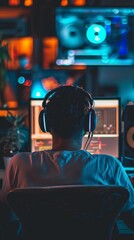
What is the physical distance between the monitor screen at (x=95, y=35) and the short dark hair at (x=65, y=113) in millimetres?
3183

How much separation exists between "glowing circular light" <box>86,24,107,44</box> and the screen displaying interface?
2.31m

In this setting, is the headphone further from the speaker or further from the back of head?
the speaker

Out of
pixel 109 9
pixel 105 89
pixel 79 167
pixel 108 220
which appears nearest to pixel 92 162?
pixel 79 167

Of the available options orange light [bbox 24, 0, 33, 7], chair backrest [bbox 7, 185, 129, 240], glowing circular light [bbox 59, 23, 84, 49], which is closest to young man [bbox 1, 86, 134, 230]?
chair backrest [bbox 7, 185, 129, 240]

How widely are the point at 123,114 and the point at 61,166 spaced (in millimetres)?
1128

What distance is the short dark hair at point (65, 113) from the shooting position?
1682 mm

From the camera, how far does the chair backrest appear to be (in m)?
1.38

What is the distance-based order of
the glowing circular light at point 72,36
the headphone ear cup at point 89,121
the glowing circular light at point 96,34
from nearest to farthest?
the headphone ear cup at point 89,121 → the glowing circular light at point 96,34 → the glowing circular light at point 72,36

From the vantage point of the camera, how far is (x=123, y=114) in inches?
104

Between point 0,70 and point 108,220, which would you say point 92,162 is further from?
point 0,70

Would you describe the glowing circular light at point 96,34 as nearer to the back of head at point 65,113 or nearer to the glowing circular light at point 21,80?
the glowing circular light at point 21,80

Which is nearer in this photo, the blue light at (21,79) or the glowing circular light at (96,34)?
the glowing circular light at (96,34)

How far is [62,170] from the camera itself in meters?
→ 1.57

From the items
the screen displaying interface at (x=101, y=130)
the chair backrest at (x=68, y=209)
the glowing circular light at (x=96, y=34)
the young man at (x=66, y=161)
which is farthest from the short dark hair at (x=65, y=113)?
the glowing circular light at (x=96, y=34)
